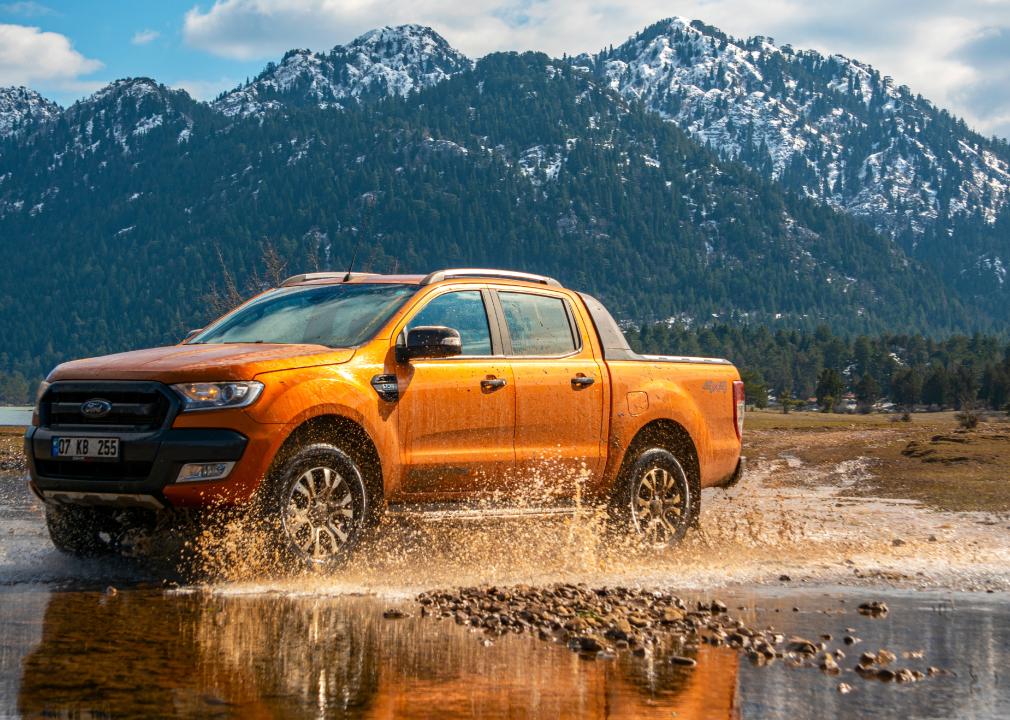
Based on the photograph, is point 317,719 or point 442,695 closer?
point 317,719

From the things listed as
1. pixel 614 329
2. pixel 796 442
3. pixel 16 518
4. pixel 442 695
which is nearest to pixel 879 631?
pixel 442 695

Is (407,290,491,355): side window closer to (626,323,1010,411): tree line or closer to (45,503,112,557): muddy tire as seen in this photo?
(45,503,112,557): muddy tire

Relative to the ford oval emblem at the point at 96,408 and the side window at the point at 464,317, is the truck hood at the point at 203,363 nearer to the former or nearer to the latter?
the ford oval emblem at the point at 96,408

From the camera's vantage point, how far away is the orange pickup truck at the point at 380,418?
23.5 feet

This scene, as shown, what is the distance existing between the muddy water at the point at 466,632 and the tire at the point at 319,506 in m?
0.18

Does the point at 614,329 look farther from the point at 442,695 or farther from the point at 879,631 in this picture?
the point at 442,695

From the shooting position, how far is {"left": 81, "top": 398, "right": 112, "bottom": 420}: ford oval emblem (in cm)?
724

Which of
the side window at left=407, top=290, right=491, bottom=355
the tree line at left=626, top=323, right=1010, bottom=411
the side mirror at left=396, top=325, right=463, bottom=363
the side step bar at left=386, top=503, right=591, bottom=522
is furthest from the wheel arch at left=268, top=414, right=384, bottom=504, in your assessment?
the tree line at left=626, top=323, right=1010, bottom=411

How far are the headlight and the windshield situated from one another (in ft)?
3.05

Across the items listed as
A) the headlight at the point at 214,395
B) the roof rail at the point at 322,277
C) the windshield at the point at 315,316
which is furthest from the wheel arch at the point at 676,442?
the headlight at the point at 214,395

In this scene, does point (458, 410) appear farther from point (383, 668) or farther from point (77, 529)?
point (383, 668)

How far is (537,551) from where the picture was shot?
8.55 meters

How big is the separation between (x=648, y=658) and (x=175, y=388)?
3044 mm

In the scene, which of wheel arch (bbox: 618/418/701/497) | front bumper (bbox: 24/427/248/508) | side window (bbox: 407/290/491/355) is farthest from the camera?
wheel arch (bbox: 618/418/701/497)
